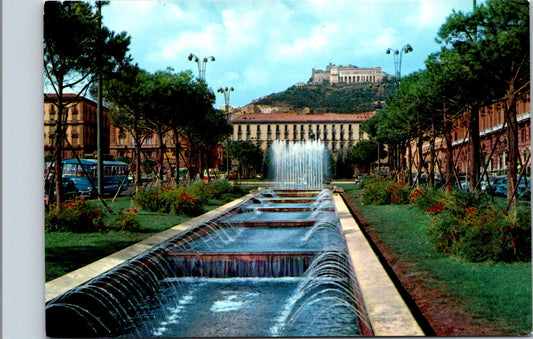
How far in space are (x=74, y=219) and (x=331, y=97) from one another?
26356 millimetres

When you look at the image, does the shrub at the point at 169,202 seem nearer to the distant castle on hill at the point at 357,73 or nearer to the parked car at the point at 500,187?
the distant castle on hill at the point at 357,73

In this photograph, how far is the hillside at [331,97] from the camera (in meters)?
27.7

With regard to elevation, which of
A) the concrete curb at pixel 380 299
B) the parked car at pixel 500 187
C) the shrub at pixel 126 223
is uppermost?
the parked car at pixel 500 187

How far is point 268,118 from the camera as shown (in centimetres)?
5316

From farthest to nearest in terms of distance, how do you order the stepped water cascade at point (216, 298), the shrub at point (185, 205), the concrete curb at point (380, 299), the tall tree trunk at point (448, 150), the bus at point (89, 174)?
the bus at point (89, 174) → the shrub at point (185, 205) → the tall tree trunk at point (448, 150) → the stepped water cascade at point (216, 298) → the concrete curb at point (380, 299)

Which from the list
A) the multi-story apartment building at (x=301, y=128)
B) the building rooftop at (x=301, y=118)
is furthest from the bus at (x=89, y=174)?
the building rooftop at (x=301, y=118)

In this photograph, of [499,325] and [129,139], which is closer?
[499,325]

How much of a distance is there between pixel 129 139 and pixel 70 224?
145ft

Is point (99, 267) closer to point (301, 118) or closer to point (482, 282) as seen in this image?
point (482, 282)

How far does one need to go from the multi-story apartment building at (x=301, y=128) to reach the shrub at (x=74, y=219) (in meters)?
36.1

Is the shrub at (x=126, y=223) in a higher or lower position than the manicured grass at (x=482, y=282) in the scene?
higher

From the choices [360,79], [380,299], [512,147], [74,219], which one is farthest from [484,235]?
[360,79]

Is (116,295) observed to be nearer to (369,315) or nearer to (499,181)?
(369,315)

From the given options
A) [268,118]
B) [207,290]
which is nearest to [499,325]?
[207,290]
